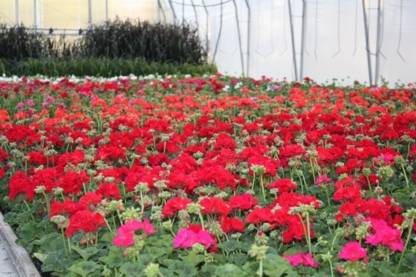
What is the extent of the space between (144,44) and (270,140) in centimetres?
920

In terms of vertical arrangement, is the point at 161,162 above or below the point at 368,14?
below

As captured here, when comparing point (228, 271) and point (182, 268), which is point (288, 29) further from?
point (228, 271)

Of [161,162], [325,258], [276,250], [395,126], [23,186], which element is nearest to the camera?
[325,258]

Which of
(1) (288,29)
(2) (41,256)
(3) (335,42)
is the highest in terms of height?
(1) (288,29)

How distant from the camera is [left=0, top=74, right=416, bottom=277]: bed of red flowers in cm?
266

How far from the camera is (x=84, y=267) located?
2.70 metres

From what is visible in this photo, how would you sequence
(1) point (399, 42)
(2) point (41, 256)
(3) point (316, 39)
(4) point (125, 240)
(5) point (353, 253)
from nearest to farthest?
(5) point (353, 253) → (4) point (125, 240) → (2) point (41, 256) → (1) point (399, 42) → (3) point (316, 39)

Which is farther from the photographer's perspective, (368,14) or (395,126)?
(368,14)

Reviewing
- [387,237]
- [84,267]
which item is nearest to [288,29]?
[387,237]

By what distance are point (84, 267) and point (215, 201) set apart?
615 mm

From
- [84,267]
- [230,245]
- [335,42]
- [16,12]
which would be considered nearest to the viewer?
[84,267]

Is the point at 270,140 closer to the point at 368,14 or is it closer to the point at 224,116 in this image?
the point at 224,116

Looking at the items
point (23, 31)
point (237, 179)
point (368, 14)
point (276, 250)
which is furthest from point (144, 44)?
point (276, 250)

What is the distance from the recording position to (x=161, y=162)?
4379 mm
